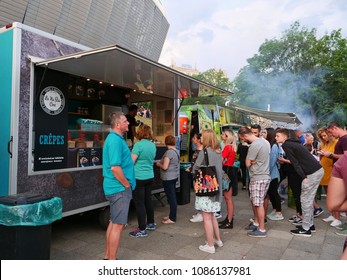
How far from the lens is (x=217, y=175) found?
3.89 m

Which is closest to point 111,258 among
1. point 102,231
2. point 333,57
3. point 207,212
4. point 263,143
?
point 207,212

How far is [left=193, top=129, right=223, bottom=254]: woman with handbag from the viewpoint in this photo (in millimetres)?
3760

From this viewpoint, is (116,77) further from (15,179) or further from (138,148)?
(15,179)

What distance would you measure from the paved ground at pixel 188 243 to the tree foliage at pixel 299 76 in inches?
919

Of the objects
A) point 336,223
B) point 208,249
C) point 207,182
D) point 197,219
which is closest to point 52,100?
point 207,182

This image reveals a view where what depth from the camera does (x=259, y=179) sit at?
440 cm

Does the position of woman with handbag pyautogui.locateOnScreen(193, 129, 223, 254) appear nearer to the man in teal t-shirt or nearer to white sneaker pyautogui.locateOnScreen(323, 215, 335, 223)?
the man in teal t-shirt

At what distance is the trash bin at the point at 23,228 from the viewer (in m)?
2.61

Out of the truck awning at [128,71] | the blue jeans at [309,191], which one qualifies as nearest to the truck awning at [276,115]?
the truck awning at [128,71]

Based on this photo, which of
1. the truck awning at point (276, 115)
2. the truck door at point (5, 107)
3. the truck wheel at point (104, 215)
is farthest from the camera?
the truck awning at point (276, 115)

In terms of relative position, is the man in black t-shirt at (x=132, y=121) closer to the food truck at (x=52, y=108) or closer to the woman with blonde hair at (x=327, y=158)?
the food truck at (x=52, y=108)

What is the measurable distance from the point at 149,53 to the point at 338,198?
2233cm

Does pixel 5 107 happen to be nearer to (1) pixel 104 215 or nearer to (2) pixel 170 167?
(1) pixel 104 215

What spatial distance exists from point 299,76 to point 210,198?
2695 centimetres
